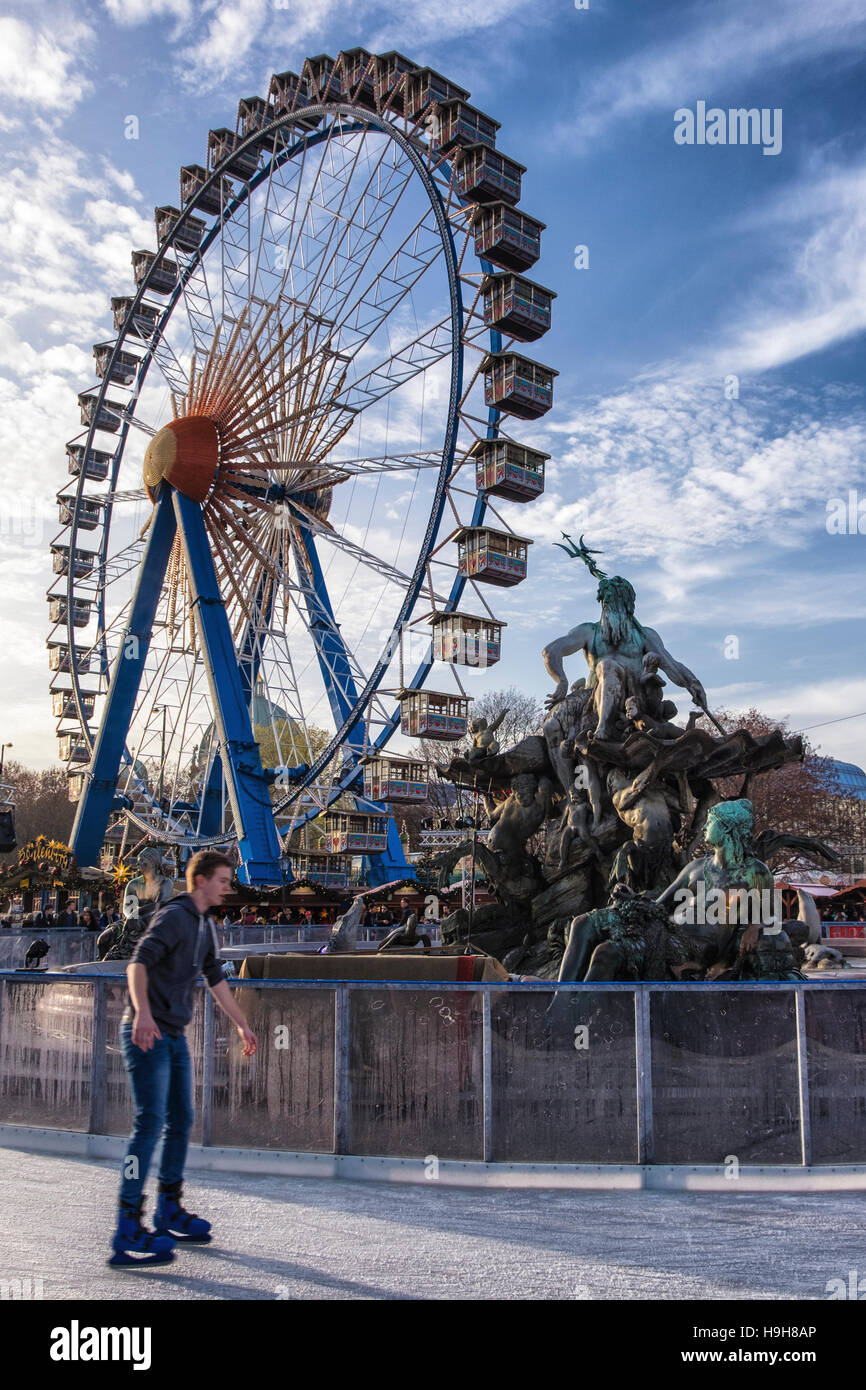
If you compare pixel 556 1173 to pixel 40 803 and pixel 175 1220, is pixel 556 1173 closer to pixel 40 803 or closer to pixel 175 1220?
pixel 175 1220

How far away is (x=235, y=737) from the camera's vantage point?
29438 millimetres

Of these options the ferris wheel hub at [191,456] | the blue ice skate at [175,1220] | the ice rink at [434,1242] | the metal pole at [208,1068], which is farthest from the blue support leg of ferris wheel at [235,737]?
the blue ice skate at [175,1220]

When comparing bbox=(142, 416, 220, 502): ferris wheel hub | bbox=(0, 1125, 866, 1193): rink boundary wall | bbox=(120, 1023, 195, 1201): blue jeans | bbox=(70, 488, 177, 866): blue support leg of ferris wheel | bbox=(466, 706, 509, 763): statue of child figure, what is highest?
bbox=(142, 416, 220, 502): ferris wheel hub

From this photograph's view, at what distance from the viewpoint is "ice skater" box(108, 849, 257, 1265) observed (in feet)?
14.5

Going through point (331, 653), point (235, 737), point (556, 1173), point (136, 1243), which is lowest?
point (556, 1173)

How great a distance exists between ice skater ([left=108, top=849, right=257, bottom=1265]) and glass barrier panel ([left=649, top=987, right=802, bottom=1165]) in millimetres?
2607

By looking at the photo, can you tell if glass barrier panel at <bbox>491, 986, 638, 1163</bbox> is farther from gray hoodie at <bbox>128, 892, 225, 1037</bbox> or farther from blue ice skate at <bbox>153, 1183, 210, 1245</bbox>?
gray hoodie at <bbox>128, 892, 225, 1037</bbox>

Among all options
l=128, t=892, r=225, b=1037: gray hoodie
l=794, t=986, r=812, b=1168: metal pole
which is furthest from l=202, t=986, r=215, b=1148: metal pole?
l=794, t=986, r=812, b=1168: metal pole

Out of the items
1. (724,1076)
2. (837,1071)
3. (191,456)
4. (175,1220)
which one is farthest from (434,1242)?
(191,456)

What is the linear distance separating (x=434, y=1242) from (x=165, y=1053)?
1486 mm

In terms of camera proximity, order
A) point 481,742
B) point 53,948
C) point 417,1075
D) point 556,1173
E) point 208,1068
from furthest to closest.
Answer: point 53,948, point 481,742, point 208,1068, point 417,1075, point 556,1173

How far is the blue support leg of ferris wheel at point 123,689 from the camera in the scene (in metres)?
32.6

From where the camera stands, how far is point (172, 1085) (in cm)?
459

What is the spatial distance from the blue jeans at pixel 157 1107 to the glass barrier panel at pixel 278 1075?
6.18 ft
